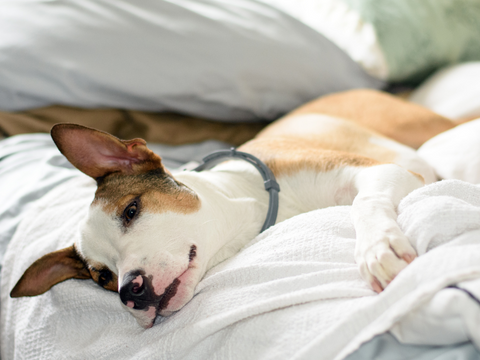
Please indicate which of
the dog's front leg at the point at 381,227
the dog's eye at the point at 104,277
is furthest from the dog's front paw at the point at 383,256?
the dog's eye at the point at 104,277

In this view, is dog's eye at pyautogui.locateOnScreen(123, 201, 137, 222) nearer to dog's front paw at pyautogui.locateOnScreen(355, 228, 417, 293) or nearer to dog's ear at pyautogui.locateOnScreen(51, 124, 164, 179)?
dog's ear at pyautogui.locateOnScreen(51, 124, 164, 179)

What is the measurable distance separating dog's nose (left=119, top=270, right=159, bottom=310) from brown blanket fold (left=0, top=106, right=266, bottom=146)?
56.0 inches

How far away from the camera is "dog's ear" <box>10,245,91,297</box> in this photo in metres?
1.42

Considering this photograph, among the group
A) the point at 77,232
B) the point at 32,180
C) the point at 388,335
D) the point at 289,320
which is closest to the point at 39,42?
the point at 32,180

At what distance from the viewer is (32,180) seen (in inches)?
75.5

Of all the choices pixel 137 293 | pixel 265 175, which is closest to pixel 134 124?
pixel 265 175

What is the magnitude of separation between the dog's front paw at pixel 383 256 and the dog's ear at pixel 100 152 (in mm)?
995

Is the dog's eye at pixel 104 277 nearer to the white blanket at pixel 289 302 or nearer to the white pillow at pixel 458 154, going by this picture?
the white blanket at pixel 289 302

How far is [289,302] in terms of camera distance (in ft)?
3.25

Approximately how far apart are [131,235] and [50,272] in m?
0.39

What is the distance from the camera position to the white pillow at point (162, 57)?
88.2 inches

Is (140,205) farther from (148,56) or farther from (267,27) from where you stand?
(267,27)

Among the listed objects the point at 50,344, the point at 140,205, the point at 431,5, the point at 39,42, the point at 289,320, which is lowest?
the point at 50,344

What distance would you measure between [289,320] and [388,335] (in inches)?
9.4
